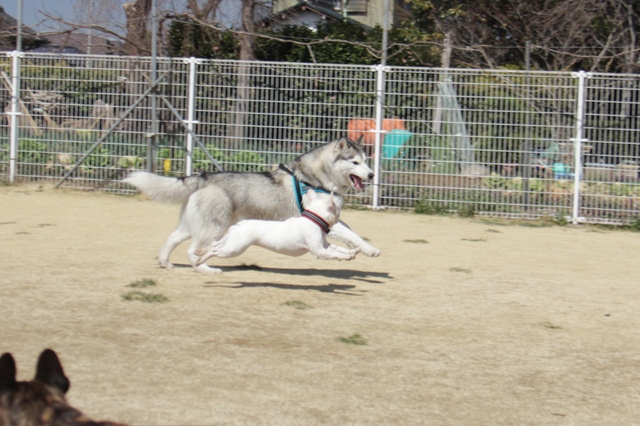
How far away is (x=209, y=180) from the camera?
763cm

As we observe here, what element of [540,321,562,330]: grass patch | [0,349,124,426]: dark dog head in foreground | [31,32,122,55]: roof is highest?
[31,32,122,55]: roof

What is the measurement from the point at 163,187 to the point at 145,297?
1618 millimetres

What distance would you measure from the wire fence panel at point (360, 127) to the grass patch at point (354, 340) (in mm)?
7677

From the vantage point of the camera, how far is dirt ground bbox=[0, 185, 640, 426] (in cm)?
412

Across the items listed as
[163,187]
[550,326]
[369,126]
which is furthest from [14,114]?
[550,326]

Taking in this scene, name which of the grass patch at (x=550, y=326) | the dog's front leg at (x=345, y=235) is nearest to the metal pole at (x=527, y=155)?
the dog's front leg at (x=345, y=235)

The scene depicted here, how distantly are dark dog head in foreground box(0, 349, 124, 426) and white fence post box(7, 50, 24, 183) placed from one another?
1254 centimetres

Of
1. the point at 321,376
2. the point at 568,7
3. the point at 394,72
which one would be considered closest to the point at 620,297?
the point at 321,376

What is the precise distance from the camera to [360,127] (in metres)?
13.2

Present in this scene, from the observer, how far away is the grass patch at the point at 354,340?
207 inches

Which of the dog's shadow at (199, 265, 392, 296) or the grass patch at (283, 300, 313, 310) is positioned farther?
the dog's shadow at (199, 265, 392, 296)

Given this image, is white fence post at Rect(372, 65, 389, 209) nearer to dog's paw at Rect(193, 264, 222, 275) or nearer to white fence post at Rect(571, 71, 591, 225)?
white fence post at Rect(571, 71, 591, 225)

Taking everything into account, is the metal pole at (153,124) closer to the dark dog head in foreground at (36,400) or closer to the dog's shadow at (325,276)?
the dog's shadow at (325,276)

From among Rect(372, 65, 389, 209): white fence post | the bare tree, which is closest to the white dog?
Rect(372, 65, 389, 209): white fence post
